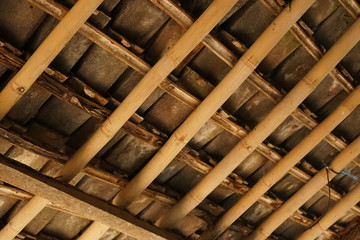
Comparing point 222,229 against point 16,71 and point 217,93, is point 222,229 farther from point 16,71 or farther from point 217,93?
point 16,71

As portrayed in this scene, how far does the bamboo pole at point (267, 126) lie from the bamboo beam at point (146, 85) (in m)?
0.58

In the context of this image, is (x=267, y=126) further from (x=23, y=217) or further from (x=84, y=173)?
(x=23, y=217)

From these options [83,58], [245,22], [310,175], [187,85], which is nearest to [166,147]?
[187,85]

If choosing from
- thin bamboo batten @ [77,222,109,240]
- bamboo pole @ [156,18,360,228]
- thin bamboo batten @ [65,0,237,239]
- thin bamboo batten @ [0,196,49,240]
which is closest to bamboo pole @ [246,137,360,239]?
bamboo pole @ [156,18,360,228]

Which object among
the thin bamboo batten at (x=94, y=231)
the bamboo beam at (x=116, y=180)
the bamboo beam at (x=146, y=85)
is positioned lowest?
the thin bamboo batten at (x=94, y=231)

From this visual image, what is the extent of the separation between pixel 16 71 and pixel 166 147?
145cm

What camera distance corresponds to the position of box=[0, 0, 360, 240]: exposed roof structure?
3.17 metres

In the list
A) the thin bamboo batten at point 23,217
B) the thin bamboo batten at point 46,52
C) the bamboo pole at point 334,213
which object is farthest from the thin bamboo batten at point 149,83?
the bamboo pole at point 334,213

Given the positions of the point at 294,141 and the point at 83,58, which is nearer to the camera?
the point at 83,58

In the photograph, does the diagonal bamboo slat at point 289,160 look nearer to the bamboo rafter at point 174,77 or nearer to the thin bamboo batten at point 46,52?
the bamboo rafter at point 174,77

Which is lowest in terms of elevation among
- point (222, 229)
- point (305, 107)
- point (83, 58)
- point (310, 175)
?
point (222, 229)

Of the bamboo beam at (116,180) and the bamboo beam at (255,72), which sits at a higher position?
the bamboo beam at (255,72)

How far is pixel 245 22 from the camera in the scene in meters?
3.64

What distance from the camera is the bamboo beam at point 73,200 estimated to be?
305 cm
